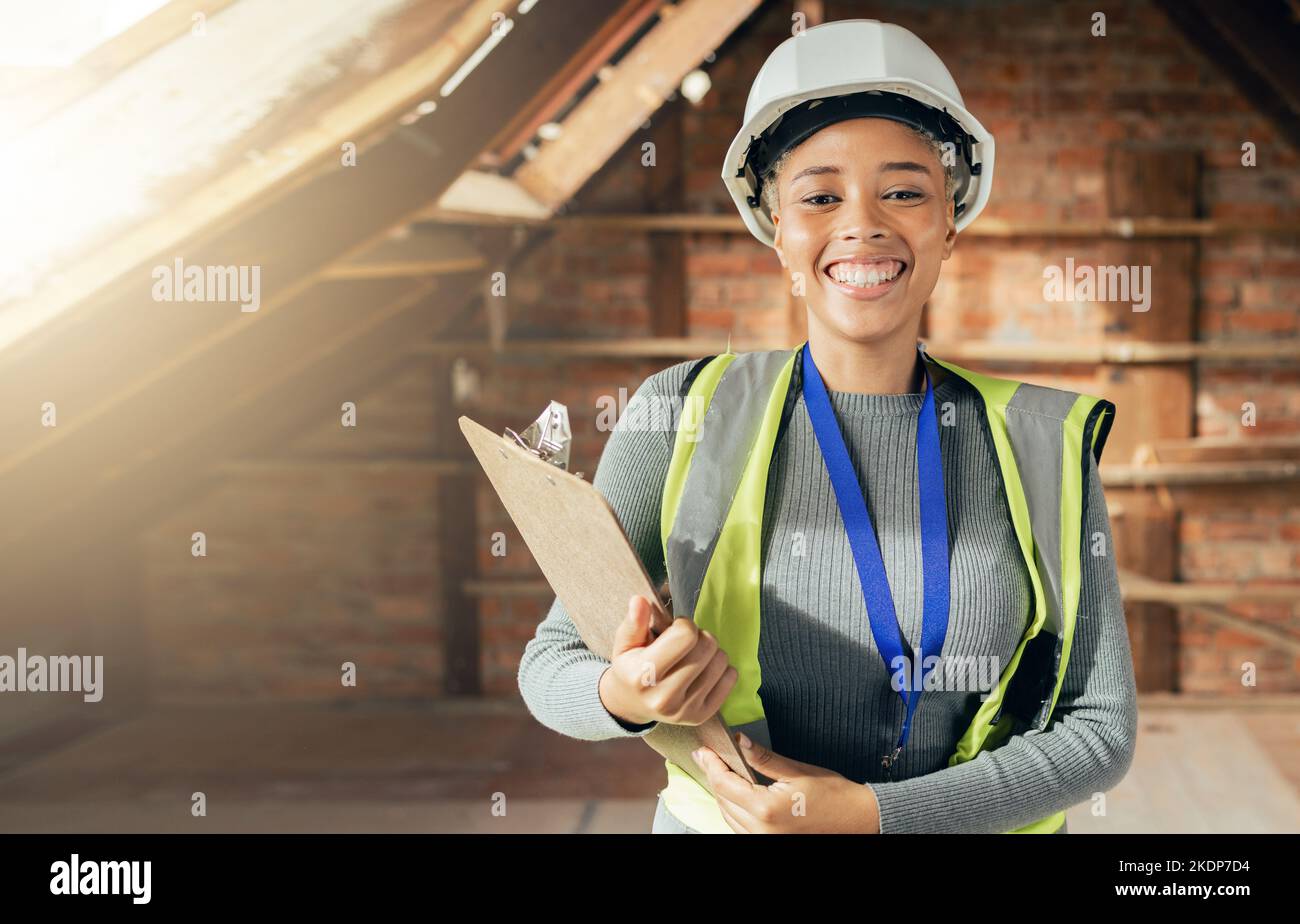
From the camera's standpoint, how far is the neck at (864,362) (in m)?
0.98

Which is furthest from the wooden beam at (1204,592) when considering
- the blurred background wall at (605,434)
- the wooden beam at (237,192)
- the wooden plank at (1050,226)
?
the wooden beam at (237,192)

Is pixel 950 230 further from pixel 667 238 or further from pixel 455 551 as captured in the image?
pixel 455 551

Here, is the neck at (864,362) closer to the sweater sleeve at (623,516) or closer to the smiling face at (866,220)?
the smiling face at (866,220)

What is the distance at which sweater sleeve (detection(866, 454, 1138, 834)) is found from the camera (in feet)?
2.84

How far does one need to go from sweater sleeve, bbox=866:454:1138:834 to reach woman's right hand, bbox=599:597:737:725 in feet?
0.69

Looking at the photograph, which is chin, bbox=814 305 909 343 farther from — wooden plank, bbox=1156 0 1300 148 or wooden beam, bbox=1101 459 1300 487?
wooden beam, bbox=1101 459 1300 487

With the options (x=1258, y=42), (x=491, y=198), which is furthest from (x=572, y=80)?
(x=1258, y=42)

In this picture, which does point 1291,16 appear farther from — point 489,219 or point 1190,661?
point 489,219

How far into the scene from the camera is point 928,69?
2.96ft

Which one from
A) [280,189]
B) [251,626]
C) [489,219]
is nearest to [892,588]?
[280,189]

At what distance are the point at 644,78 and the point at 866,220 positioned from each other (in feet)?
9.26

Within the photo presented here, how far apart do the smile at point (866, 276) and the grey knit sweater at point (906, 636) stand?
139 mm

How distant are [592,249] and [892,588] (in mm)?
4008

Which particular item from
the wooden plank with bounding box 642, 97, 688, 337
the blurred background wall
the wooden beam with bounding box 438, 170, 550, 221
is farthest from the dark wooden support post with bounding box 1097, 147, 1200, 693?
the wooden beam with bounding box 438, 170, 550, 221
